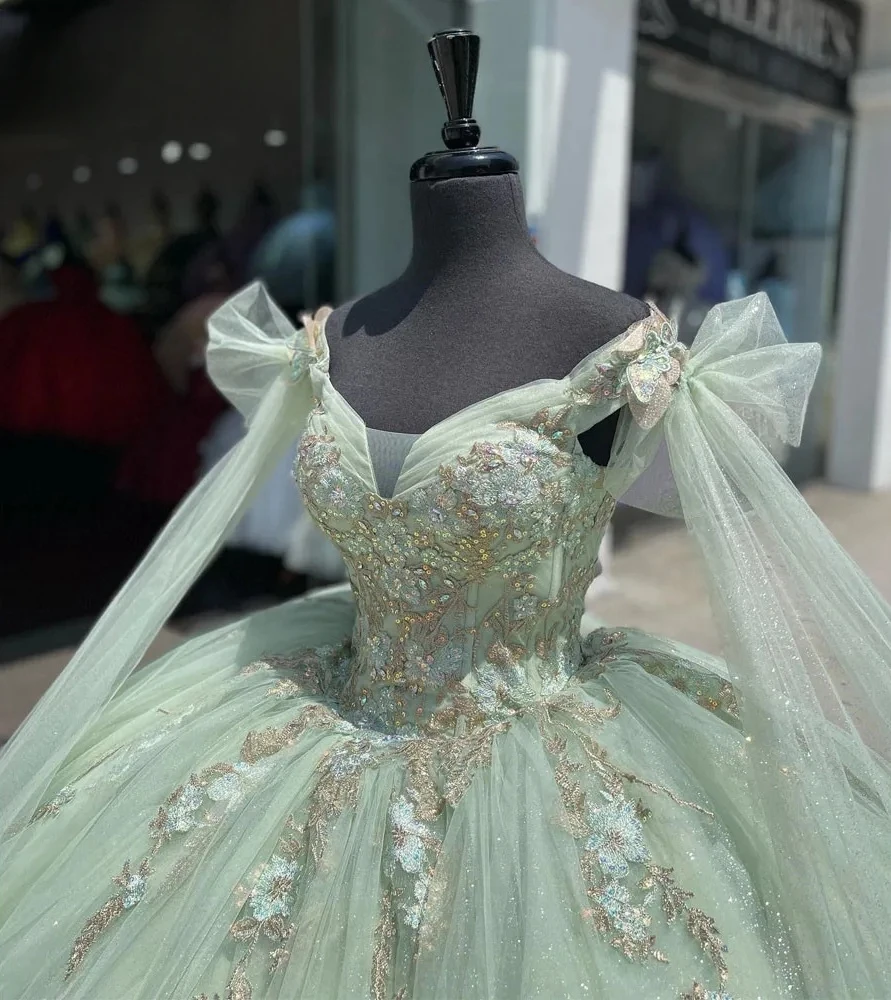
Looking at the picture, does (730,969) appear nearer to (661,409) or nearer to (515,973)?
(515,973)

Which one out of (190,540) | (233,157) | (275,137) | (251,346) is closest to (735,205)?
(275,137)

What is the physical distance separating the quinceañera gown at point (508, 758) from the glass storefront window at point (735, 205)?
2903 mm

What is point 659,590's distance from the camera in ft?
12.5

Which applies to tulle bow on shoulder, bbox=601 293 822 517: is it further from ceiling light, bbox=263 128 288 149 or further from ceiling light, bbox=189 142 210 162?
ceiling light, bbox=189 142 210 162

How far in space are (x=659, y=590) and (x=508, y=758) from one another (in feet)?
9.29

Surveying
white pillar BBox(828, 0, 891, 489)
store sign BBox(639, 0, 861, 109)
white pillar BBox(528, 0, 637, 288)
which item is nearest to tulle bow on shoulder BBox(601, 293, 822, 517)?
white pillar BBox(528, 0, 637, 288)

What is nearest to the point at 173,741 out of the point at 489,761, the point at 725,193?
the point at 489,761

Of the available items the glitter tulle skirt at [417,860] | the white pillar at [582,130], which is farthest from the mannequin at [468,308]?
the white pillar at [582,130]

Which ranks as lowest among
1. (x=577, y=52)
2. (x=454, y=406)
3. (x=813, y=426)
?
(x=813, y=426)

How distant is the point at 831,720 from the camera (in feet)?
3.45

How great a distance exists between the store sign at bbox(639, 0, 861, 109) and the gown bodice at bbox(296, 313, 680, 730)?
3.13m

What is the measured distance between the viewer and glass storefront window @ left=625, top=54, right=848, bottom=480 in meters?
4.38

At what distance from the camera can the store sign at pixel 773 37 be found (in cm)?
394

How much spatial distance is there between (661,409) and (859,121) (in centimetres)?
551
